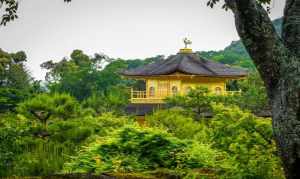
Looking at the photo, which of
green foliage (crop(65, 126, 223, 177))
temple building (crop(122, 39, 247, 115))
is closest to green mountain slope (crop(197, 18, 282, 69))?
temple building (crop(122, 39, 247, 115))

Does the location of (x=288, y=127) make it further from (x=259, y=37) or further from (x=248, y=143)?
(x=248, y=143)

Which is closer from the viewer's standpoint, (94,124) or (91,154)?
(91,154)

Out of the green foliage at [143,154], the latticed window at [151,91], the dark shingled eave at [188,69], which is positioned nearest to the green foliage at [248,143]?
the green foliage at [143,154]

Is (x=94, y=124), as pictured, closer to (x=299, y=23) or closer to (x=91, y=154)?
(x=91, y=154)

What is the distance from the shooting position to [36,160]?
→ 9305 millimetres

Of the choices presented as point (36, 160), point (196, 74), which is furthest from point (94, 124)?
point (196, 74)

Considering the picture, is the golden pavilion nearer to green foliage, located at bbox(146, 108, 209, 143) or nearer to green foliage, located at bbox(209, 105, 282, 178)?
green foliage, located at bbox(146, 108, 209, 143)

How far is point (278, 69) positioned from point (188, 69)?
23.9m

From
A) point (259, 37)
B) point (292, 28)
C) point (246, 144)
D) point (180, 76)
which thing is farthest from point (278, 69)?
point (180, 76)

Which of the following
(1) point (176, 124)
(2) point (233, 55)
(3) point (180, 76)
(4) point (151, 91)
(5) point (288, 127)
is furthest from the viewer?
(2) point (233, 55)

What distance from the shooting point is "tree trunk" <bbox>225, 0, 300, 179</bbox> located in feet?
13.9

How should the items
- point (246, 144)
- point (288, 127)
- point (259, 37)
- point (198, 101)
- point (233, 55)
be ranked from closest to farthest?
1. point (288, 127)
2. point (259, 37)
3. point (246, 144)
4. point (198, 101)
5. point (233, 55)

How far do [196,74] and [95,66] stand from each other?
1972 cm

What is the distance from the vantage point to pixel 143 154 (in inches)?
249
